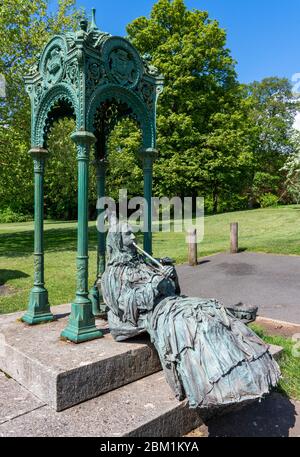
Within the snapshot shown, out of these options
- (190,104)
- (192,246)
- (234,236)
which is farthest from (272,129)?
(192,246)

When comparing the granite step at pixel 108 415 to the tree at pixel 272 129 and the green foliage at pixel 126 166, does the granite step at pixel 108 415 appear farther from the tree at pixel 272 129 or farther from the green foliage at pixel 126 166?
the tree at pixel 272 129

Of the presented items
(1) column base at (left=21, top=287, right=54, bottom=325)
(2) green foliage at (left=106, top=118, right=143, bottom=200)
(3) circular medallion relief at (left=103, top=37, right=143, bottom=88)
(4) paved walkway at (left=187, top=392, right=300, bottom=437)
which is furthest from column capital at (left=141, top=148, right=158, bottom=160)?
(2) green foliage at (left=106, top=118, right=143, bottom=200)

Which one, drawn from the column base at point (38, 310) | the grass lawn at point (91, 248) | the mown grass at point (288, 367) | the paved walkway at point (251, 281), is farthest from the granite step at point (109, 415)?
the grass lawn at point (91, 248)

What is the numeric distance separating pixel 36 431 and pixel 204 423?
156cm

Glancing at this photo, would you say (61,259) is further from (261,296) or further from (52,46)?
(52,46)

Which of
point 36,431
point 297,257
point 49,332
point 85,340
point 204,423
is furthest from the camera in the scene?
point 297,257

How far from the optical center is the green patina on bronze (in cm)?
409

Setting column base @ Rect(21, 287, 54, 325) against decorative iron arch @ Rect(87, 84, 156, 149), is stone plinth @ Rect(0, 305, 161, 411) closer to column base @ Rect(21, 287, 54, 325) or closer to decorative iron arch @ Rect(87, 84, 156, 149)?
column base @ Rect(21, 287, 54, 325)

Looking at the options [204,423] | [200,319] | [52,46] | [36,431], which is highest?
[52,46]

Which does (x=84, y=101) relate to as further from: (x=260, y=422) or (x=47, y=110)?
(x=260, y=422)

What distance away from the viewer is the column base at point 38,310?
4.72 m

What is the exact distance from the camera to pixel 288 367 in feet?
15.0

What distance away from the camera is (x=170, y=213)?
2933cm
